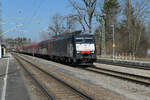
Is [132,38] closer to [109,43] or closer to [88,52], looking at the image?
[109,43]

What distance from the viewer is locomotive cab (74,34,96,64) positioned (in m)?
19.2

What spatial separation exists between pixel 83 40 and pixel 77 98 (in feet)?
41.3

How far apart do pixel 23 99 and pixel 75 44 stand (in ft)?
39.6

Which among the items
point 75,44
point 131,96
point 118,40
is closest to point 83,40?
point 75,44

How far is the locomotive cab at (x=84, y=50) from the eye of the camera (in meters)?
19.2

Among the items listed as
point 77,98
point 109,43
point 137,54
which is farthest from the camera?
point 109,43

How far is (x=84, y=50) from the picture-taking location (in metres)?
19.5

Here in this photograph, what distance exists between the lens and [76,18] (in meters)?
41.5

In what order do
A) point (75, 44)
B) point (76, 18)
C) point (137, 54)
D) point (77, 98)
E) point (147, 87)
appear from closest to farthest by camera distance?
1. point (77, 98)
2. point (147, 87)
3. point (75, 44)
4. point (137, 54)
5. point (76, 18)

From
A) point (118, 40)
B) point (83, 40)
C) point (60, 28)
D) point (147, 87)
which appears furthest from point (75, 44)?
point (60, 28)

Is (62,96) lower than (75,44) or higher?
lower

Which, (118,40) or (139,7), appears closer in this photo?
(139,7)

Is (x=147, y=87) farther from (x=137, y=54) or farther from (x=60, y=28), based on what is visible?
(x=60, y=28)

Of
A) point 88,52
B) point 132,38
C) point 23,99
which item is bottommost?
point 23,99
